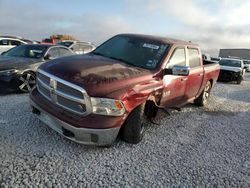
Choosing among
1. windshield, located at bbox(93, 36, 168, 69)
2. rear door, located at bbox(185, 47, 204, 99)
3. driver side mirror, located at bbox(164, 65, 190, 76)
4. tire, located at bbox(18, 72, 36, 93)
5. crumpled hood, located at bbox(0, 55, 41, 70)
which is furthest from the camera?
tire, located at bbox(18, 72, 36, 93)

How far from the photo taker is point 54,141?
147 inches

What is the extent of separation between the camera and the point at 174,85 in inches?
183

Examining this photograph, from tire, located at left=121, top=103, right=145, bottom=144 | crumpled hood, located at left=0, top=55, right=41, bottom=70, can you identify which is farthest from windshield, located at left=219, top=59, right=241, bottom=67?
A: tire, located at left=121, top=103, right=145, bottom=144

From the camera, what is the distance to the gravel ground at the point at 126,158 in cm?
292

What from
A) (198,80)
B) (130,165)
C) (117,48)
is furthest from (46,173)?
(198,80)

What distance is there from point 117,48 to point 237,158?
3.01 m

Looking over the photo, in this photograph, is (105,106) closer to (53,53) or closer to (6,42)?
(53,53)

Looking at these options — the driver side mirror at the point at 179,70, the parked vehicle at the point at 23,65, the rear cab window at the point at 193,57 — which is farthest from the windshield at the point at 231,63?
the driver side mirror at the point at 179,70

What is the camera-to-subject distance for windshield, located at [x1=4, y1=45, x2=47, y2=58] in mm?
7123

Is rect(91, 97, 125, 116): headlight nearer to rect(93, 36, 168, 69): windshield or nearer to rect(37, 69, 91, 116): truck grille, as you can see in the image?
rect(37, 69, 91, 116): truck grille

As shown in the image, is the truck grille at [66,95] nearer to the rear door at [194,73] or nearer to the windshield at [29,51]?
the rear door at [194,73]

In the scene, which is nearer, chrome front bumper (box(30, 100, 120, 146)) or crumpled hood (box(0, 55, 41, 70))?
chrome front bumper (box(30, 100, 120, 146))

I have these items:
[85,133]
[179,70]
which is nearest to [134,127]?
[85,133]

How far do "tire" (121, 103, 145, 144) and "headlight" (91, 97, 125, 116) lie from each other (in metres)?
0.40
